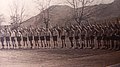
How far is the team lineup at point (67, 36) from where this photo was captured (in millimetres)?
2773

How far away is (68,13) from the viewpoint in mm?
3074

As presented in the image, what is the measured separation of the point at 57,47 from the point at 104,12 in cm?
85

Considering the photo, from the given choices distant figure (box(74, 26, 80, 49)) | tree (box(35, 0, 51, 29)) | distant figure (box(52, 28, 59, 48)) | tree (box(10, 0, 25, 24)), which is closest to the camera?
tree (box(10, 0, 25, 24))

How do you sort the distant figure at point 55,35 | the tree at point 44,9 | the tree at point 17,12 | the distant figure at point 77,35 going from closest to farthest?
the tree at point 17,12
the tree at point 44,9
the distant figure at point 55,35
the distant figure at point 77,35

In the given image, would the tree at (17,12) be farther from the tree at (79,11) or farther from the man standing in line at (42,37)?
the tree at (79,11)

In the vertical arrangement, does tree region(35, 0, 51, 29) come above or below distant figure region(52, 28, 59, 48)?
above

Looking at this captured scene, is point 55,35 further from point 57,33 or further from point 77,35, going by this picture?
point 77,35

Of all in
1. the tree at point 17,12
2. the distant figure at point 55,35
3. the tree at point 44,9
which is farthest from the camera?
the distant figure at point 55,35

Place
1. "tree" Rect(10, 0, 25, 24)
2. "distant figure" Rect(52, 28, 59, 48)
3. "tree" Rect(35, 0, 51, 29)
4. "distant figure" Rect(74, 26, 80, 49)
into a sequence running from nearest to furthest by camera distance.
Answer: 1. "tree" Rect(10, 0, 25, 24)
2. "tree" Rect(35, 0, 51, 29)
3. "distant figure" Rect(52, 28, 59, 48)
4. "distant figure" Rect(74, 26, 80, 49)

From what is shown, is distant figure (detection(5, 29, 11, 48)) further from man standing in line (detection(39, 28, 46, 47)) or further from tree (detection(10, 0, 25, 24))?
man standing in line (detection(39, 28, 46, 47))

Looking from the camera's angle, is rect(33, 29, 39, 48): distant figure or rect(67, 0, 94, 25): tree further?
rect(67, 0, 94, 25): tree

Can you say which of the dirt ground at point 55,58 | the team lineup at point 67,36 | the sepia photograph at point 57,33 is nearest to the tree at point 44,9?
the sepia photograph at point 57,33

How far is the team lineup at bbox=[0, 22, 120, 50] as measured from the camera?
2773 mm

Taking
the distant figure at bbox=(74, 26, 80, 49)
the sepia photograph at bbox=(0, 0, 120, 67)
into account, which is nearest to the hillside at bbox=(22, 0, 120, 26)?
the sepia photograph at bbox=(0, 0, 120, 67)
